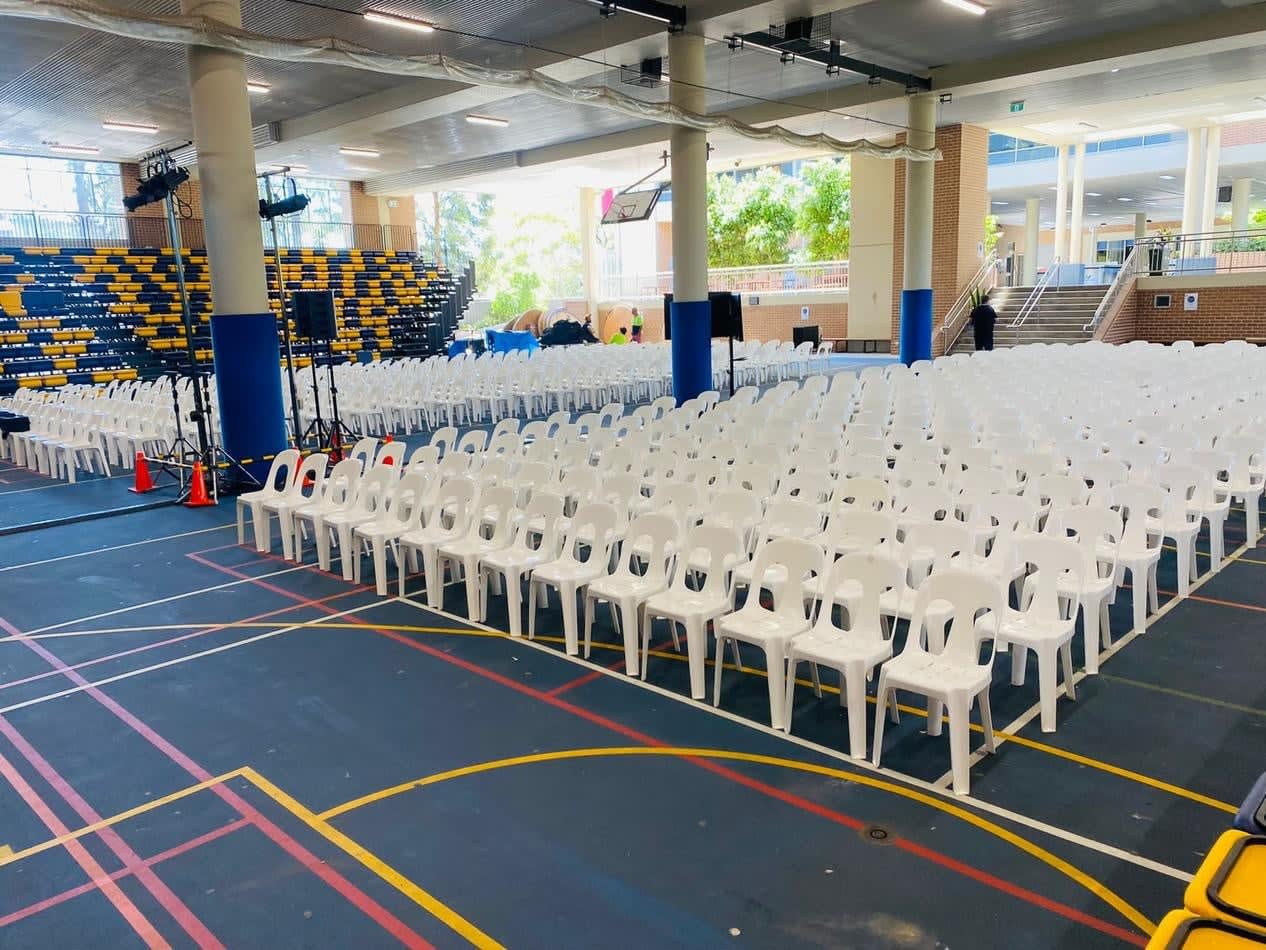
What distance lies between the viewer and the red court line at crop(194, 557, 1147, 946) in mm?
3346

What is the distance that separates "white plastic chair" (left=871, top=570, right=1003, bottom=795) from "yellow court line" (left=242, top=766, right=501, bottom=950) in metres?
2.08

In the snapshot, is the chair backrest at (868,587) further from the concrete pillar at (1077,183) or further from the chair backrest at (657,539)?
the concrete pillar at (1077,183)

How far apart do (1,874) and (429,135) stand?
21297mm

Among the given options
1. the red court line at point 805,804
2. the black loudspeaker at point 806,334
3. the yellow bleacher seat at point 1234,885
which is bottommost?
the red court line at point 805,804

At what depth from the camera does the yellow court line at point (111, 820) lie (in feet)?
13.3

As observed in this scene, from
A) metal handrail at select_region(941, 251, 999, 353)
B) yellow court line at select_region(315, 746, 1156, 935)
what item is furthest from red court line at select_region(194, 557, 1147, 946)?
metal handrail at select_region(941, 251, 999, 353)

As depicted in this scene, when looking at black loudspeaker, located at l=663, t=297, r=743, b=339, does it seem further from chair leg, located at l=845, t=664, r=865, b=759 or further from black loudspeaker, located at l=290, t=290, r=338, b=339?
chair leg, located at l=845, t=664, r=865, b=759

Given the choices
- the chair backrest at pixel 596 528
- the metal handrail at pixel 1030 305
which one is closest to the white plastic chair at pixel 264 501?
the chair backrest at pixel 596 528

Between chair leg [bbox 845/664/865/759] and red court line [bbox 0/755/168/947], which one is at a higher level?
chair leg [bbox 845/664/865/759]

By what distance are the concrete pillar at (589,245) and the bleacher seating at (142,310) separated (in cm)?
732

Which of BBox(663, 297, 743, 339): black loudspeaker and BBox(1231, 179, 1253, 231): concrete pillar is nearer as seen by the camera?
BBox(663, 297, 743, 339): black loudspeaker

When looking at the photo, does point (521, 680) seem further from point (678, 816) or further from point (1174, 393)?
point (1174, 393)

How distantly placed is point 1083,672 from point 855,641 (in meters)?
1.71

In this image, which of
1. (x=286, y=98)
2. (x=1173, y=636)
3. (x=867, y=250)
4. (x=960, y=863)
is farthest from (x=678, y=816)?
(x=867, y=250)
